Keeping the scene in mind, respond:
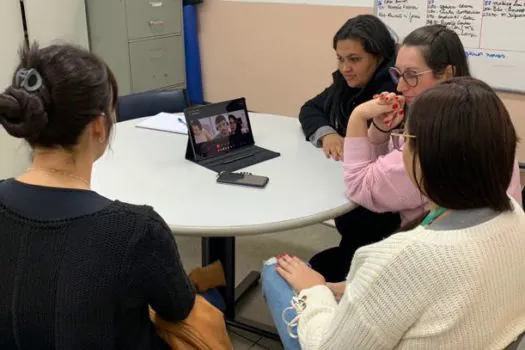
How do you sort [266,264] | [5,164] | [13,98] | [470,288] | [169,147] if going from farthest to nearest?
[5,164]
[169,147]
[266,264]
[13,98]
[470,288]

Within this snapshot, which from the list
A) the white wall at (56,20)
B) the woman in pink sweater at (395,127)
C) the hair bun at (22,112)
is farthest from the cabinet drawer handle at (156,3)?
the hair bun at (22,112)

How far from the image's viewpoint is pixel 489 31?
276 centimetres

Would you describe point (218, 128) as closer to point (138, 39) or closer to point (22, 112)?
point (22, 112)

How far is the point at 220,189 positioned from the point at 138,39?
2.18 metres

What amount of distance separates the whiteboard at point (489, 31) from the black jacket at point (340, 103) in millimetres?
915

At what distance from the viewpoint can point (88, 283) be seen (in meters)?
1.00

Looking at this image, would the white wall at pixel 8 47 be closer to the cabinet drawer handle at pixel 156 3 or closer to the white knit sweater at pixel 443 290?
the cabinet drawer handle at pixel 156 3

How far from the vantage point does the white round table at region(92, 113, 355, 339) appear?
1.54 metres

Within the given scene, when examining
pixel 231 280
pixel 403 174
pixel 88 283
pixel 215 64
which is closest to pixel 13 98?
pixel 88 283

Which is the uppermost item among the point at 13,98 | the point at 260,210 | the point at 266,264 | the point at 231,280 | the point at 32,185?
the point at 13,98

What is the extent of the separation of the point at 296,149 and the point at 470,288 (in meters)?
1.25

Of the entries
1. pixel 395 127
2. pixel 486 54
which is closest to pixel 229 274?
pixel 395 127

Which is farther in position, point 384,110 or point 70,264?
point 384,110

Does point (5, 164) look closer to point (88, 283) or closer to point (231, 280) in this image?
point (231, 280)
